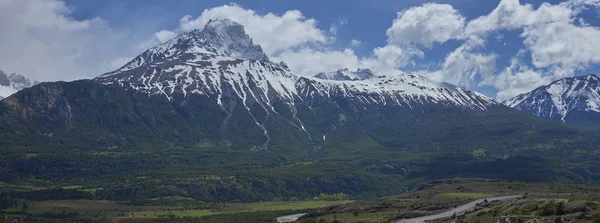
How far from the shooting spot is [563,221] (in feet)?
328

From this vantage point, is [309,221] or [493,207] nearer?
[493,207]

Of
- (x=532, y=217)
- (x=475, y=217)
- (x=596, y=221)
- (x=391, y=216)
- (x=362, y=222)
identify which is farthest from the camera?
(x=391, y=216)

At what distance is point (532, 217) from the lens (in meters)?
105

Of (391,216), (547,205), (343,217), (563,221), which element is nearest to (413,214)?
(391,216)

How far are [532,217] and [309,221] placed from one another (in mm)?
89547

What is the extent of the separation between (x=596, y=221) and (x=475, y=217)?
112 ft

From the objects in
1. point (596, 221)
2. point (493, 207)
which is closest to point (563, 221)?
point (596, 221)

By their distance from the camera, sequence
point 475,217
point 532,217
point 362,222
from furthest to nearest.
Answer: point 362,222 → point 475,217 → point 532,217

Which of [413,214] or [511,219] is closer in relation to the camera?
[511,219]

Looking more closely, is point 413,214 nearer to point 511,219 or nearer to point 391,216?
point 391,216

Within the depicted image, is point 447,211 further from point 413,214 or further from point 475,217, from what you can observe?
point 475,217

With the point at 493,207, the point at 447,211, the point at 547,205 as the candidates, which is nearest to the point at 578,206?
the point at 547,205

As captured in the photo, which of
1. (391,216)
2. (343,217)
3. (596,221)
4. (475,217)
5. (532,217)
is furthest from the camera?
(343,217)

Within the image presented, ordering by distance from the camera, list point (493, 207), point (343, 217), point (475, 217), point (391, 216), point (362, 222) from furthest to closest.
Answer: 1. point (343, 217)
2. point (391, 216)
3. point (362, 222)
4. point (493, 207)
5. point (475, 217)
